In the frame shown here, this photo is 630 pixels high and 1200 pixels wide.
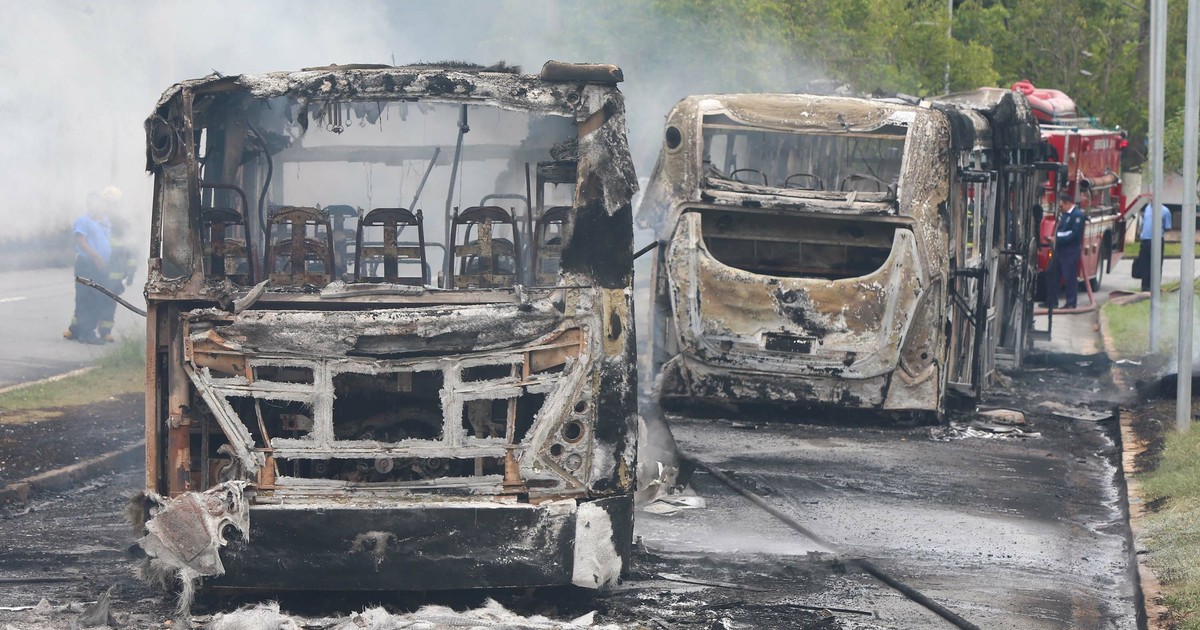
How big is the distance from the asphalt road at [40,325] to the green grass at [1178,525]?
8737 mm

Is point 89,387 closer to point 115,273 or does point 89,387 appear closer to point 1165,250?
point 115,273

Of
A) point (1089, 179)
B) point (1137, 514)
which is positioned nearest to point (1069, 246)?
point (1089, 179)

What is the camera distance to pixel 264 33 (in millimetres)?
17812

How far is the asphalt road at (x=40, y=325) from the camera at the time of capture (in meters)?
14.0

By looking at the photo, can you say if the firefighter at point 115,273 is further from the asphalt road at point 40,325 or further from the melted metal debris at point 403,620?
the melted metal debris at point 403,620

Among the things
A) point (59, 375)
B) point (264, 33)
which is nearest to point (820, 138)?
point (59, 375)

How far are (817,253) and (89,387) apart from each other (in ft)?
19.2

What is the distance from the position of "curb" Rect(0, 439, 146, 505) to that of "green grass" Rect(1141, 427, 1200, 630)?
6014 mm

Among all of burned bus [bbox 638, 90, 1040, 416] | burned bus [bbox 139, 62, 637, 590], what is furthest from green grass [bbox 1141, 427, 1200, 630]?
burned bus [bbox 139, 62, 637, 590]

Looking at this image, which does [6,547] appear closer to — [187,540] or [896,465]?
[187,540]

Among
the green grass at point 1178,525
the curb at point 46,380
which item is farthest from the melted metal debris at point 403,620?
the curb at point 46,380

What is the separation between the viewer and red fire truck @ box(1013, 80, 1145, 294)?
21.3m

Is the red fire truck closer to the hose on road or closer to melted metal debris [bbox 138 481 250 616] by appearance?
the hose on road

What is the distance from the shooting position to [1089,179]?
882 inches
